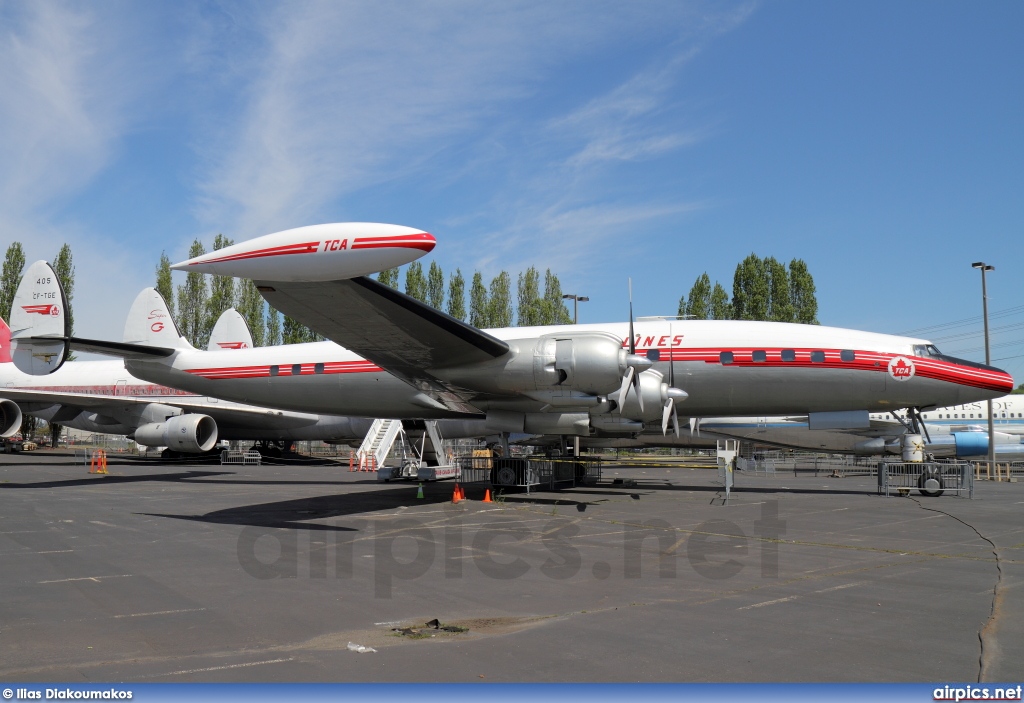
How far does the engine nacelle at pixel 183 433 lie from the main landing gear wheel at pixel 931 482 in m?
29.6

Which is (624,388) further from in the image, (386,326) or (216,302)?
(216,302)

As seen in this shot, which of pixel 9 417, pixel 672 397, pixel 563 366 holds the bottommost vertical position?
pixel 9 417

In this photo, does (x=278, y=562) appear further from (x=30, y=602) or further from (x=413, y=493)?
(x=413, y=493)

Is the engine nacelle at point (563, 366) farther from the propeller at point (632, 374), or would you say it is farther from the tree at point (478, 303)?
the tree at point (478, 303)

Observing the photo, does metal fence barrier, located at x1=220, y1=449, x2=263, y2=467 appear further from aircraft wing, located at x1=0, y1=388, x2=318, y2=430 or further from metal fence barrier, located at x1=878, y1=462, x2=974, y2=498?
metal fence barrier, located at x1=878, y1=462, x2=974, y2=498

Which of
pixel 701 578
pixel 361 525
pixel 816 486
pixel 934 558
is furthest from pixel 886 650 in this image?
pixel 816 486

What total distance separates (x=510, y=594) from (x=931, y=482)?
16844 millimetres

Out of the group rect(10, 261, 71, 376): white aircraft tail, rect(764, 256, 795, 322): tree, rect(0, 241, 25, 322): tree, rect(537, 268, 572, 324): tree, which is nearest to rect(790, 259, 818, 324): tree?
rect(764, 256, 795, 322): tree

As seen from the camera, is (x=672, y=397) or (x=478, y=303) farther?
(x=478, y=303)

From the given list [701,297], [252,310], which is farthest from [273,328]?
[701,297]

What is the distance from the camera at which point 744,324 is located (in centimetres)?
1956

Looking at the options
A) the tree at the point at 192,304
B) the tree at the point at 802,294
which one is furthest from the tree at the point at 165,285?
the tree at the point at 802,294

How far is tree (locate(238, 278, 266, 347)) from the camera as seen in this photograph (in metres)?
60.2

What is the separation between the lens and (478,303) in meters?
65.1
